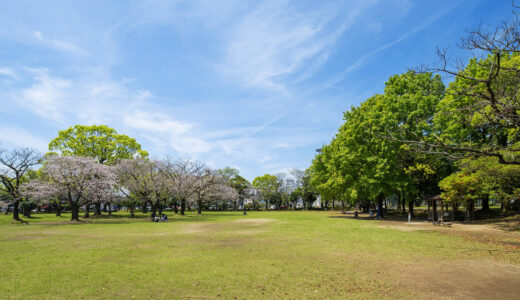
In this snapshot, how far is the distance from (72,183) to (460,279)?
36347mm

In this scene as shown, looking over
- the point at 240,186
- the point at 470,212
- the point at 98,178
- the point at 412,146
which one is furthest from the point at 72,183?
the point at 240,186

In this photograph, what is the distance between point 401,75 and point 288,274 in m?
34.2

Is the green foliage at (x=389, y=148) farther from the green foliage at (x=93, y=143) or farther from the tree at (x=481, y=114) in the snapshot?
the green foliage at (x=93, y=143)

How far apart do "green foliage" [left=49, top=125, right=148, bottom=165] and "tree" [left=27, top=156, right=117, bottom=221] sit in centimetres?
908

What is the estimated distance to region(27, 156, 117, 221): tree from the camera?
102 feet

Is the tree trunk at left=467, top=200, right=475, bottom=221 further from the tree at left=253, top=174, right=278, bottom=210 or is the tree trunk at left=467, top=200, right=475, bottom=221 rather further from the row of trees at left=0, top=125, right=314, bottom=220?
the tree at left=253, top=174, right=278, bottom=210

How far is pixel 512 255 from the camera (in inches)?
466

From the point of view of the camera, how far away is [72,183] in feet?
104

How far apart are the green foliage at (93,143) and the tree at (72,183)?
9.08 meters

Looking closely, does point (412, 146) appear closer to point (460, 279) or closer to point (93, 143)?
point (460, 279)

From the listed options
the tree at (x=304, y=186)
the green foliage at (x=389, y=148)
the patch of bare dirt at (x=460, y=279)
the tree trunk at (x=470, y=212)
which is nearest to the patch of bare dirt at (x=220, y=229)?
the patch of bare dirt at (x=460, y=279)

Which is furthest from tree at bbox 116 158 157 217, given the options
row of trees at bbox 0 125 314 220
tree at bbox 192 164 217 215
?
tree at bbox 192 164 217 215

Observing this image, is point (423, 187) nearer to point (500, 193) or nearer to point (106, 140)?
→ point (500, 193)

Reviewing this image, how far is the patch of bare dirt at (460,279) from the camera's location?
7.20m
